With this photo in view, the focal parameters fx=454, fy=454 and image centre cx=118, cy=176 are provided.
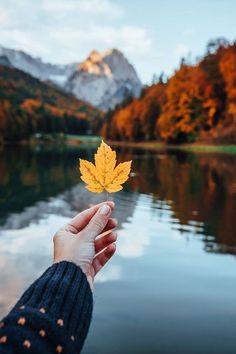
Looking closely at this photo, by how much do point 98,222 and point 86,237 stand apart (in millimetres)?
87

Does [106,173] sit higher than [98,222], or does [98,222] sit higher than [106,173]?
[106,173]

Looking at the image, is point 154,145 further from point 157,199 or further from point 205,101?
point 157,199

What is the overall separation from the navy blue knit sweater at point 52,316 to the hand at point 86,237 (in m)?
0.06

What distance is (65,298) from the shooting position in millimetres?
1749

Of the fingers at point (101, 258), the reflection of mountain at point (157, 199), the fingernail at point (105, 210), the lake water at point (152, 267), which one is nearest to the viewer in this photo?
the fingernail at point (105, 210)

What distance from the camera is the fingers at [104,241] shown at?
200cm

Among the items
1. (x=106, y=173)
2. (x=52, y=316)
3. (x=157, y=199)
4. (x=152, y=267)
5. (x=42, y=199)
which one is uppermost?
(x=106, y=173)

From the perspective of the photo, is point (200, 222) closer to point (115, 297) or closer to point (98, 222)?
point (115, 297)

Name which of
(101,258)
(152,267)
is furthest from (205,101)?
(101,258)

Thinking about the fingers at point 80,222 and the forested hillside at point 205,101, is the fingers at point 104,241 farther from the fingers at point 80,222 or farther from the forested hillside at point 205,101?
the forested hillside at point 205,101

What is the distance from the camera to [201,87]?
2692 inches

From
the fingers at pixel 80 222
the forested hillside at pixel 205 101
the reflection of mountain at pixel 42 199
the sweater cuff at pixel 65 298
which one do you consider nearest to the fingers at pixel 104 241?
the fingers at pixel 80 222

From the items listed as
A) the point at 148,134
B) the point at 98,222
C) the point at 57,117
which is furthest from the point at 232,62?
the point at 57,117

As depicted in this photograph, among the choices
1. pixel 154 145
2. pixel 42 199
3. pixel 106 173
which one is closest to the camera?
pixel 106 173
